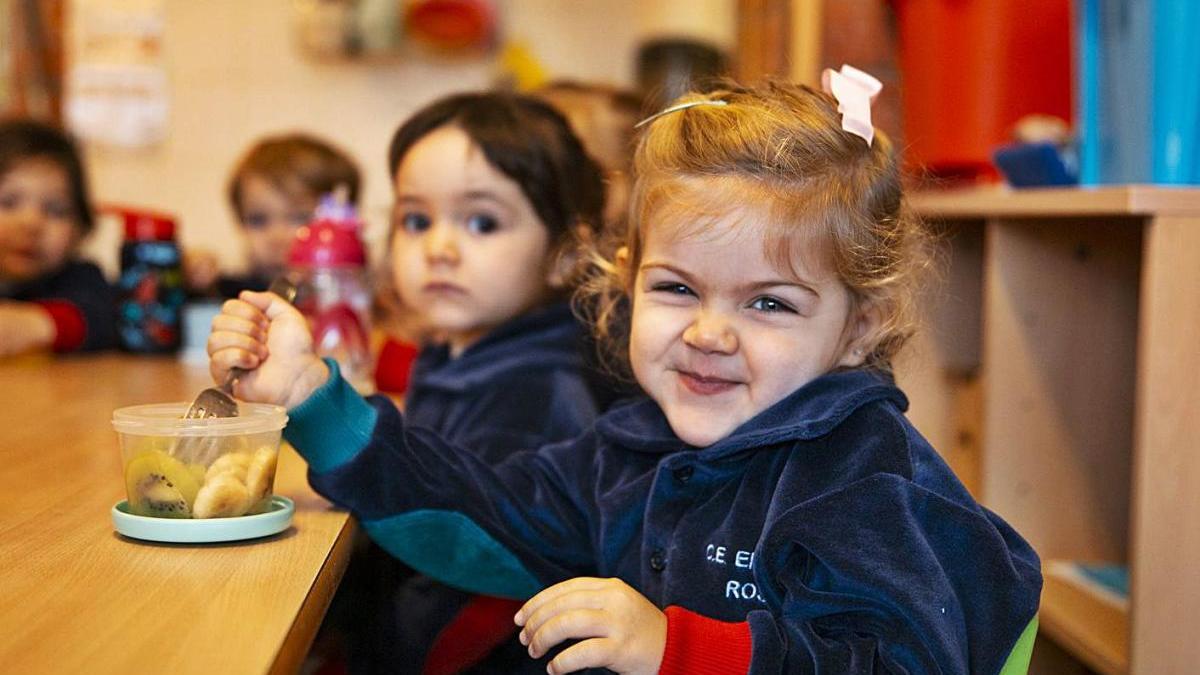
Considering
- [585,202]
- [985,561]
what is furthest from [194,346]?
[985,561]

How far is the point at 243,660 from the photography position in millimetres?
626

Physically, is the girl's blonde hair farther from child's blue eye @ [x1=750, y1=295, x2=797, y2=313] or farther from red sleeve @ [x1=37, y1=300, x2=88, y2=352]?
red sleeve @ [x1=37, y1=300, x2=88, y2=352]

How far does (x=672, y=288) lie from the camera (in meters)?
1.04

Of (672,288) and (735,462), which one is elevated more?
(672,288)

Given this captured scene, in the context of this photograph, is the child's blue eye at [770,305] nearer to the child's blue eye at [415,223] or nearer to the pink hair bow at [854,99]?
the pink hair bow at [854,99]

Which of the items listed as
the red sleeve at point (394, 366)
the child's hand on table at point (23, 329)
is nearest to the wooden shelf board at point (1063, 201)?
the red sleeve at point (394, 366)

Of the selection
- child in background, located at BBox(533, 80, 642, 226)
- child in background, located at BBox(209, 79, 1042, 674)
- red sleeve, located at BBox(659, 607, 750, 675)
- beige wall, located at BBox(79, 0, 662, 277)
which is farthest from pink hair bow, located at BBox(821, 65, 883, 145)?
beige wall, located at BBox(79, 0, 662, 277)

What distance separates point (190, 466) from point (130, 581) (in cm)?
13

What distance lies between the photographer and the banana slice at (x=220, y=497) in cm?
87

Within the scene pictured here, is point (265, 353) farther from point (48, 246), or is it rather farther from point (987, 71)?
point (48, 246)

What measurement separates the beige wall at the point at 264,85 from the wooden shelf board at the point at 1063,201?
5.40 ft

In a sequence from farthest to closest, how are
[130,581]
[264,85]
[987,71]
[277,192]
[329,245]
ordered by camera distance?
1. [264,85]
2. [277,192]
3. [987,71]
4. [329,245]
5. [130,581]

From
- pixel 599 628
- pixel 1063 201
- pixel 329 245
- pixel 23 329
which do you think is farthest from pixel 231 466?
pixel 23 329

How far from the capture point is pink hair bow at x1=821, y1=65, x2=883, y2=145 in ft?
3.30
